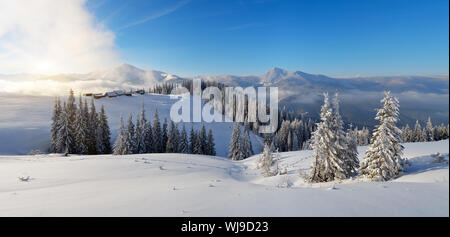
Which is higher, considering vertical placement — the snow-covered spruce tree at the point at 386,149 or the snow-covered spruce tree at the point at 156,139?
the snow-covered spruce tree at the point at 386,149

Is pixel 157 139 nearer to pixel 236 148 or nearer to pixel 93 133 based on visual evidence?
pixel 93 133

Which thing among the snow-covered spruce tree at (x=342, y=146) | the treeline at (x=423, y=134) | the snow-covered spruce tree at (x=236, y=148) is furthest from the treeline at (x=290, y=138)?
the snow-covered spruce tree at (x=342, y=146)

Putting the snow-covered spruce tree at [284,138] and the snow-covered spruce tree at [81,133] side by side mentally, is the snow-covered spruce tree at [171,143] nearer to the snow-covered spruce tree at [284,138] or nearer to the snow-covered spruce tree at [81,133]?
the snow-covered spruce tree at [81,133]

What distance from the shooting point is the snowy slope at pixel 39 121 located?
44.2 metres

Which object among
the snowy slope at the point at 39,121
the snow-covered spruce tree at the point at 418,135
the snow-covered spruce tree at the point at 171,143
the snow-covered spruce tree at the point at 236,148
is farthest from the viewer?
the snow-covered spruce tree at the point at 418,135

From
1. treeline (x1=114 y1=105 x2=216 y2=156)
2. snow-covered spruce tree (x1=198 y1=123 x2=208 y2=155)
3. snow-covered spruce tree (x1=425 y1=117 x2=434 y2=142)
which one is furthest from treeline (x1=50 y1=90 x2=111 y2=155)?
snow-covered spruce tree (x1=425 y1=117 x2=434 y2=142)

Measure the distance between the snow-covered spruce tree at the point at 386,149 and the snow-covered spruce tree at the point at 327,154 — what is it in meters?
2.11

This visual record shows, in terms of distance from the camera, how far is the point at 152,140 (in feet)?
167

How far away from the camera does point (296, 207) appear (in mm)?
4863

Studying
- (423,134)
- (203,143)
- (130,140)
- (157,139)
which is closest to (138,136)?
(130,140)

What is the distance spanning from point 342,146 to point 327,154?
115 centimetres

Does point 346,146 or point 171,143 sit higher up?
point 346,146
